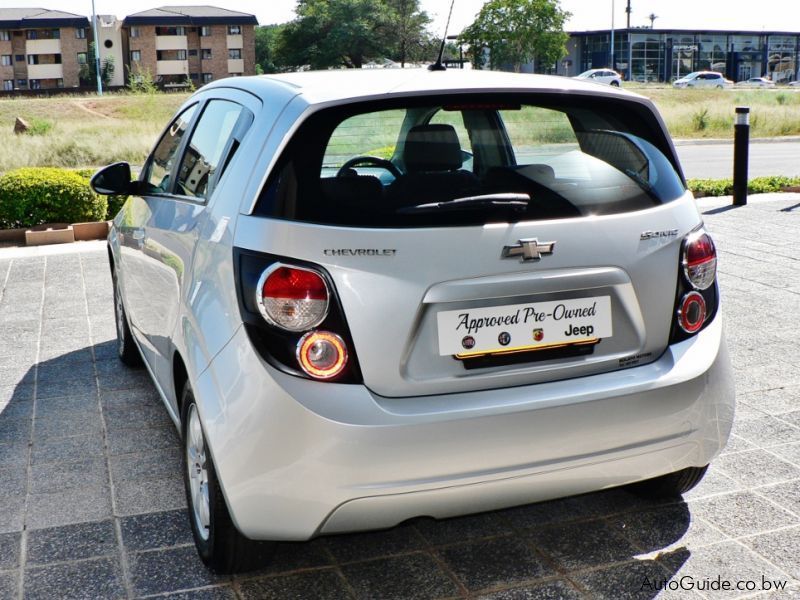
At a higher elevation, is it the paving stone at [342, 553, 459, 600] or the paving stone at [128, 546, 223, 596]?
the paving stone at [128, 546, 223, 596]

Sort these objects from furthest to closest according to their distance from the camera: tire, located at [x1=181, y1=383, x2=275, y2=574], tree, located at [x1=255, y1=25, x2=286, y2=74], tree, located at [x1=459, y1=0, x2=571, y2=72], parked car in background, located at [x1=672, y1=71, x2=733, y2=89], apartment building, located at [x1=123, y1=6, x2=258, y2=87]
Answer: tree, located at [x1=255, y1=25, x2=286, y2=74] < apartment building, located at [x1=123, y1=6, x2=258, y2=87] < tree, located at [x1=459, y1=0, x2=571, y2=72] < parked car in background, located at [x1=672, y1=71, x2=733, y2=89] < tire, located at [x1=181, y1=383, x2=275, y2=574]

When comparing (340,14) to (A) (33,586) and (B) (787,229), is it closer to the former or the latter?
(B) (787,229)

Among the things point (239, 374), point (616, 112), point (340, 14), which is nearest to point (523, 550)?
point (239, 374)

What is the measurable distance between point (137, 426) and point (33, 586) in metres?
1.62

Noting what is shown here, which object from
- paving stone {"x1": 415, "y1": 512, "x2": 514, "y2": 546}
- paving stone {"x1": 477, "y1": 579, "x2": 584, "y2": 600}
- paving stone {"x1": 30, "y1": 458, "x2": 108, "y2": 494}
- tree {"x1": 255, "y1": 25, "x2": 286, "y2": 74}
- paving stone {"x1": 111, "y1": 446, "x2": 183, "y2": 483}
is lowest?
paving stone {"x1": 415, "y1": 512, "x2": 514, "y2": 546}

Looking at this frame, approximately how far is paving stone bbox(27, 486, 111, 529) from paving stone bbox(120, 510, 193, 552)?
154 millimetres

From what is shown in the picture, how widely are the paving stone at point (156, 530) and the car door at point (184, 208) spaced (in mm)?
514

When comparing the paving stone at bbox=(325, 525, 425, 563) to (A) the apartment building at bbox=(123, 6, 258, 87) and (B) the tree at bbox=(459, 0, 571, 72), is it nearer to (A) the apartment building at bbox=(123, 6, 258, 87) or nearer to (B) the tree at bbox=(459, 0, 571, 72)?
(B) the tree at bbox=(459, 0, 571, 72)

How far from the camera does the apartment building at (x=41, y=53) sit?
320 feet

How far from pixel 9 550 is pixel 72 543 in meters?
0.22

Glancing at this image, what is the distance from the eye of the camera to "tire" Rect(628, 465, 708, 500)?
138 inches

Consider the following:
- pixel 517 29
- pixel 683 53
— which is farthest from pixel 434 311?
pixel 683 53

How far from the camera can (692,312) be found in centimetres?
304

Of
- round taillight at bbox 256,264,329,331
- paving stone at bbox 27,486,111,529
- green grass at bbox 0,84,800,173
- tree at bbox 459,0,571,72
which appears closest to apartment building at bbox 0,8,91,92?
green grass at bbox 0,84,800,173
